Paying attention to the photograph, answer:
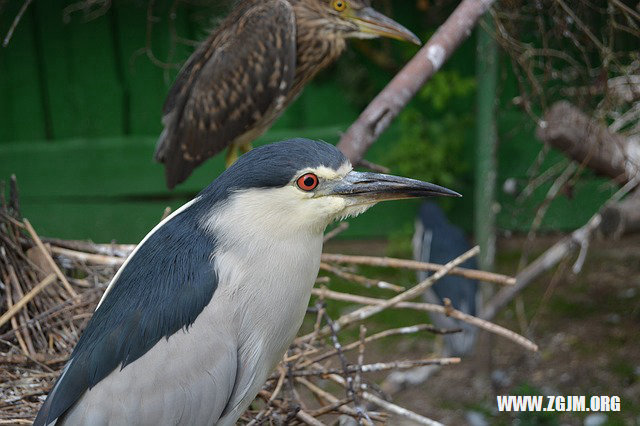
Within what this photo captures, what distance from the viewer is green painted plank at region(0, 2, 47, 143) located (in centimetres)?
542

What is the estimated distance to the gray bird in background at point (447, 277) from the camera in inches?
174

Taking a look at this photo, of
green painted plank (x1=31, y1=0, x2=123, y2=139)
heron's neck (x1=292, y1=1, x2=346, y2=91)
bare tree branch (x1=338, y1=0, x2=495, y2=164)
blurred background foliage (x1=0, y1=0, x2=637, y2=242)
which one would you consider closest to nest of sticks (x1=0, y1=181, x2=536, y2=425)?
bare tree branch (x1=338, y1=0, x2=495, y2=164)

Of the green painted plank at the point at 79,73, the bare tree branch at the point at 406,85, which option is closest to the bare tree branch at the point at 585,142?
the bare tree branch at the point at 406,85

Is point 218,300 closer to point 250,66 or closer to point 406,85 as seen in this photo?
point 406,85

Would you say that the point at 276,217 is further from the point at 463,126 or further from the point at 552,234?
the point at 552,234

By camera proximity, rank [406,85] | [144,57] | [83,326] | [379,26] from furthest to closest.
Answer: [144,57]
[379,26]
[406,85]
[83,326]

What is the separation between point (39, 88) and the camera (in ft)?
18.1

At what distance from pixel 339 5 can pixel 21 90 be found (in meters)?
3.17

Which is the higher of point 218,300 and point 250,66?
point 250,66

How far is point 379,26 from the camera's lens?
10.0ft

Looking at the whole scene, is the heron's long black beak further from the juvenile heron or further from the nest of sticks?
the nest of sticks

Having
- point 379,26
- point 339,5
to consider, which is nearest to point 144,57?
point 339,5

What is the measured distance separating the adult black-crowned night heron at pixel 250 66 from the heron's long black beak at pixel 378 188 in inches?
59.1

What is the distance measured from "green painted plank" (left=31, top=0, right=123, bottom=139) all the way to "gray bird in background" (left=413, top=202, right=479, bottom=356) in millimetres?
2223
